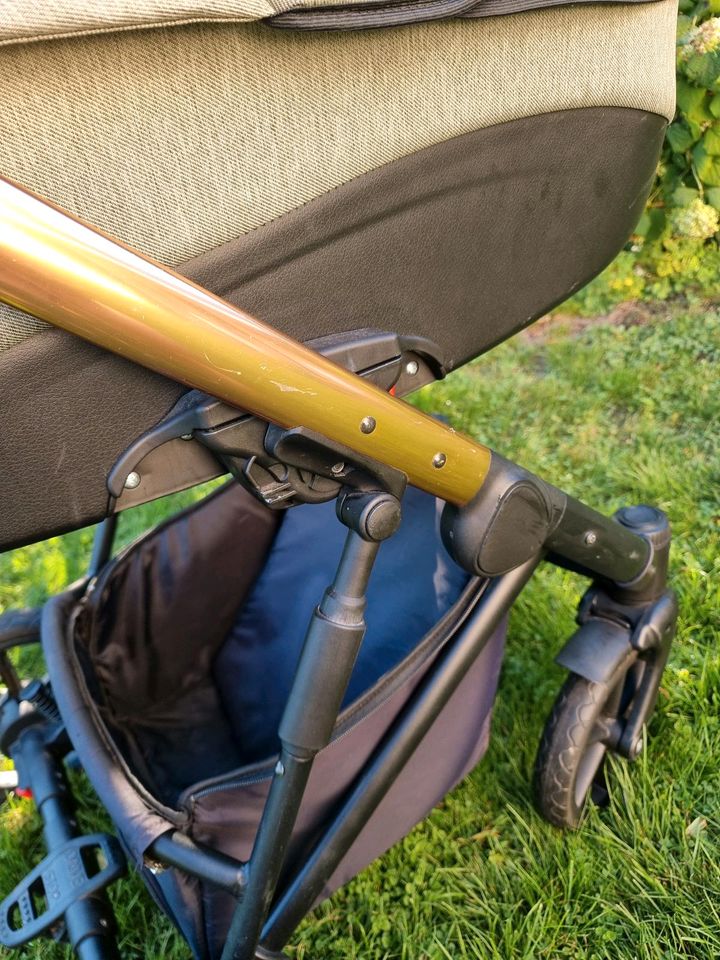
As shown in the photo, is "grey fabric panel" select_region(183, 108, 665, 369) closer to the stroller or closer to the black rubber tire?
the stroller

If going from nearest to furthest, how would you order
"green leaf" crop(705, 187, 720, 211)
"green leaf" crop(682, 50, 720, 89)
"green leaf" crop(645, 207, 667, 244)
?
"green leaf" crop(682, 50, 720, 89), "green leaf" crop(705, 187, 720, 211), "green leaf" crop(645, 207, 667, 244)

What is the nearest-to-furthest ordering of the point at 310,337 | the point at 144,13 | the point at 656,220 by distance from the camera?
the point at 144,13
the point at 310,337
the point at 656,220

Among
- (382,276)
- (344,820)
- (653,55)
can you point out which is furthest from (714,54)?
(344,820)

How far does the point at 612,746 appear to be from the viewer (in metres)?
1.29

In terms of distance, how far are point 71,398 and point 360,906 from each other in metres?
1.02

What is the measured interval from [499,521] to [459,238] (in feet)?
1.07

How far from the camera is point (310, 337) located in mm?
747

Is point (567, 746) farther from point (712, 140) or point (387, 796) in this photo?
point (712, 140)

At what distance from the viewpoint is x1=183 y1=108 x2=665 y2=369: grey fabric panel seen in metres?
0.70

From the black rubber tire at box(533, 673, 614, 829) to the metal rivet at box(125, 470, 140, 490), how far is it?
2.61 ft

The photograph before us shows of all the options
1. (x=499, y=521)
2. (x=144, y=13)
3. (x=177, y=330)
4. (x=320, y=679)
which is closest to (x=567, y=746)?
(x=499, y=521)

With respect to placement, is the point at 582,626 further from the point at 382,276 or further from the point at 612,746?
the point at 382,276

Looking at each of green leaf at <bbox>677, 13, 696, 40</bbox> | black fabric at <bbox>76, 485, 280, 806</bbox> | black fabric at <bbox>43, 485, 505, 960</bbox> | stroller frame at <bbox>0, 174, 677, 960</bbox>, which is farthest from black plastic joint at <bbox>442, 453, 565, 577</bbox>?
green leaf at <bbox>677, 13, 696, 40</bbox>

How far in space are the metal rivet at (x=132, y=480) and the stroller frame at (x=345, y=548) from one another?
9 cm
